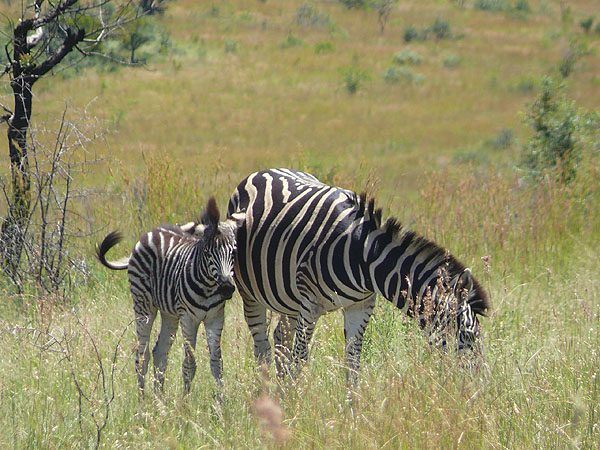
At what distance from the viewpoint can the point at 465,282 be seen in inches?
160

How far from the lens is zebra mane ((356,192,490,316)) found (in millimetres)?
4125

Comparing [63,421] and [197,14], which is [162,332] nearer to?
[63,421]

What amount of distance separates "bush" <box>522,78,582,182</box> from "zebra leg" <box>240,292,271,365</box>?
25.2ft

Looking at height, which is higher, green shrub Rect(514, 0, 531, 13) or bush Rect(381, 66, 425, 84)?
green shrub Rect(514, 0, 531, 13)

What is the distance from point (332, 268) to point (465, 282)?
0.86 meters

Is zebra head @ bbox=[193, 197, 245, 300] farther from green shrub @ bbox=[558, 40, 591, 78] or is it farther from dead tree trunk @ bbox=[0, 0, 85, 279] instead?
green shrub @ bbox=[558, 40, 591, 78]

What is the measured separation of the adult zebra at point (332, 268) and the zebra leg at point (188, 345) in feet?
1.96

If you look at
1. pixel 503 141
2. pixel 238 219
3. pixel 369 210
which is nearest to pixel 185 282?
pixel 238 219

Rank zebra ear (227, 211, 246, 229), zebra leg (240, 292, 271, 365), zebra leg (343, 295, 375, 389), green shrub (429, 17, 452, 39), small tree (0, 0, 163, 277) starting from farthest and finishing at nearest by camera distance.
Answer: green shrub (429, 17, 452, 39)
small tree (0, 0, 163, 277)
zebra leg (240, 292, 271, 365)
zebra ear (227, 211, 246, 229)
zebra leg (343, 295, 375, 389)

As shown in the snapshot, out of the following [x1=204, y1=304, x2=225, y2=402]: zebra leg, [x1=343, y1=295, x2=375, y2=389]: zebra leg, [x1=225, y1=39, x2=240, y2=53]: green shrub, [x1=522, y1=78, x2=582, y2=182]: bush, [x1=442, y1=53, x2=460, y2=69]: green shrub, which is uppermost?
[x1=343, y1=295, x2=375, y2=389]: zebra leg

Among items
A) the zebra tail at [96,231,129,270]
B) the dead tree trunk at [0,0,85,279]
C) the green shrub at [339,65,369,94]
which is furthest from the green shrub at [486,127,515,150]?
the zebra tail at [96,231,129,270]

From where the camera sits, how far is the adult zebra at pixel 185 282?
15.1 ft

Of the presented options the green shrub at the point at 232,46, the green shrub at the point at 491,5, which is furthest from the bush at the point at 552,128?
the green shrub at the point at 491,5

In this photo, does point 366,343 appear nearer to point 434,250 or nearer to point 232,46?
point 434,250
